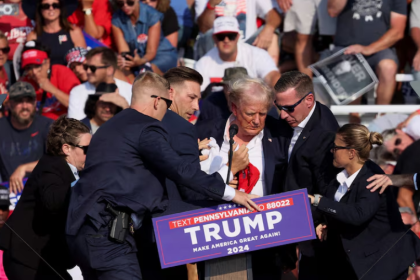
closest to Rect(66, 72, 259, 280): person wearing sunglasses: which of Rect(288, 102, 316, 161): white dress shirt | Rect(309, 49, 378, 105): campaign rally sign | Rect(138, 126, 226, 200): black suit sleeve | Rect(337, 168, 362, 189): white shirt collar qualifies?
Rect(138, 126, 226, 200): black suit sleeve

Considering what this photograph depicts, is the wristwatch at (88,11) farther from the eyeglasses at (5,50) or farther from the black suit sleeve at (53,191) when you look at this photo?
the black suit sleeve at (53,191)

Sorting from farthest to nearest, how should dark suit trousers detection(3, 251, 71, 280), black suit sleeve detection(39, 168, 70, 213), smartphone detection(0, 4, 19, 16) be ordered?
1. smartphone detection(0, 4, 19, 16)
2. dark suit trousers detection(3, 251, 71, 280)
3. black suit sleeve detection(39, 168, 70, 213)

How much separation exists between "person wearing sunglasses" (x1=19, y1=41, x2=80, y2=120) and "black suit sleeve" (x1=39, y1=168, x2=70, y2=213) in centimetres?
264

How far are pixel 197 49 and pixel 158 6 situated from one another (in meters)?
0.67

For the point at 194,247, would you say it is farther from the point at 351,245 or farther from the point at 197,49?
the point at 197,49

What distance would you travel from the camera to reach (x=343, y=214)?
4258 millimetres

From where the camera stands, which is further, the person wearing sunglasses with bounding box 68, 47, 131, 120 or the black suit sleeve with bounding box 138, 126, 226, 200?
the person wearing sunglasses with bounding box 68, 47, 131, 120

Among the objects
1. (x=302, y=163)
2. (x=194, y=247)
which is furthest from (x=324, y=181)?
(x=194, y=247)

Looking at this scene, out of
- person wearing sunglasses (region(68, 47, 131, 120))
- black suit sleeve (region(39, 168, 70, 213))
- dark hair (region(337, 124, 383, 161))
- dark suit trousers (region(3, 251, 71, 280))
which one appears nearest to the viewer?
dark hair (region(337, 124, 383, 161))

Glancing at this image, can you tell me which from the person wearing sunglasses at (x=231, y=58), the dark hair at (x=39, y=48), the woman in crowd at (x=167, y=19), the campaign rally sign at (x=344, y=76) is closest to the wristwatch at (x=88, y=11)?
the woman in crowd at (x=167, y=19)

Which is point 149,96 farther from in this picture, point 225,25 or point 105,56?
point 225,25

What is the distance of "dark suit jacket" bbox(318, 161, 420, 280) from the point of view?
4.29 metres

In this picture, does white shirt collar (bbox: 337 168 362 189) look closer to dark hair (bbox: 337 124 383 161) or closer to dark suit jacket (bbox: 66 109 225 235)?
dark hair (bbox: 337 124 383 161)

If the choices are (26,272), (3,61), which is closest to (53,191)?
(26,272)
